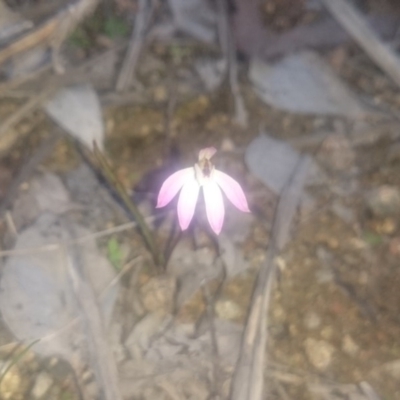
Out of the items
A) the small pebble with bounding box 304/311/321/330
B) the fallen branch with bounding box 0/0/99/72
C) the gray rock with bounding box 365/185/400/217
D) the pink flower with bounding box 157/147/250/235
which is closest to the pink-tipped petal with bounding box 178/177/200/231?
the pink flower with bounding box 157/147/250/235

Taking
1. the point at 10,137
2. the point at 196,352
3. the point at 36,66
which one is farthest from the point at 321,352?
the point at 36,66

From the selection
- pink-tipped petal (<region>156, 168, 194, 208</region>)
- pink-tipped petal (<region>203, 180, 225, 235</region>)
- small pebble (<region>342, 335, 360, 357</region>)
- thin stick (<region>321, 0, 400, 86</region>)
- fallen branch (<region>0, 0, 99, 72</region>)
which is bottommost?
small pebble (<region>342, 335, 360, 357</region>)

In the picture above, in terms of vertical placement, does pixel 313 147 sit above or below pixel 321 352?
above

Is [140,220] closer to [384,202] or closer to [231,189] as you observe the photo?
[231,189]

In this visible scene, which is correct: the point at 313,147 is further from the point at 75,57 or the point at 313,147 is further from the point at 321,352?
the point at 75,57

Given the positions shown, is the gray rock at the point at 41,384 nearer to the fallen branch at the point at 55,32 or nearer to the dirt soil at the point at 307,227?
the dirt soil at the point at 307,227

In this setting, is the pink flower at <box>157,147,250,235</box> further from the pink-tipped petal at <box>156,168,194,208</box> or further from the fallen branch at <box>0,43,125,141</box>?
the fallen branch at <box>0,43,125,141</box>

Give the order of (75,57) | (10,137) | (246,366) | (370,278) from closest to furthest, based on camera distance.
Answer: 1. (246,366)
2. (370,278)
3. (10,137)
4. (75,57)
